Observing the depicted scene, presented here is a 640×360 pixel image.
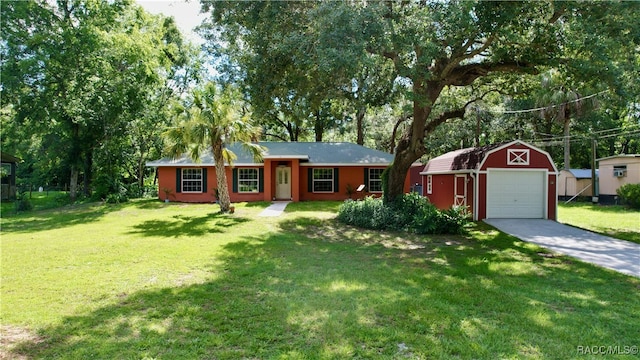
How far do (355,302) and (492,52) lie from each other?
8.25 m

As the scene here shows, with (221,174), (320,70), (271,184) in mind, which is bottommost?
(271,184)

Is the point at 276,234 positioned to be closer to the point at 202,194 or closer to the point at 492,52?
the point at 492,52

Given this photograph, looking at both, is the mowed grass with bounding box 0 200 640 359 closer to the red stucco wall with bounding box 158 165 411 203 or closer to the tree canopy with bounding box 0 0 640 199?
the tree canopy with bounding box 0 0 640 199

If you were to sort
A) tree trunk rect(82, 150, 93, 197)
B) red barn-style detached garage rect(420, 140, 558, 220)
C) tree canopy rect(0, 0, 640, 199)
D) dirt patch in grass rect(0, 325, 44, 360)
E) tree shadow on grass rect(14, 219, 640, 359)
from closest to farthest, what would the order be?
dirt patch in grass rect(0, 325, 44, 360), tree shadow on grass rect(14, 219, 640, 359), tree canopy rect(0, 0, 640, 199), red barn-style detached garage rect(420, 140, 558, 220), tree trunk rect(82, 150, 93, 197)

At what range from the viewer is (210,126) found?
13.4 metres

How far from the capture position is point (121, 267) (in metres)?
6.87

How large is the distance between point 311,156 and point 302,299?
16.7 m

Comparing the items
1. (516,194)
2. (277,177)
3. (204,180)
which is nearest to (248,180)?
(277,177)

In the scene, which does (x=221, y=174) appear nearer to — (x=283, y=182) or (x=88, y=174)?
(x=283, y=182)

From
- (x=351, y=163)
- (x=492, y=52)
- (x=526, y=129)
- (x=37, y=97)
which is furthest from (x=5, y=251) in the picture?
(x=526, y=129)

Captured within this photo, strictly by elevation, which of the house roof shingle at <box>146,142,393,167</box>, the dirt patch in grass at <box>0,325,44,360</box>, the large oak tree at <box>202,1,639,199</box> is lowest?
the dirt patch in grass at <box>0,325,44,360</box>

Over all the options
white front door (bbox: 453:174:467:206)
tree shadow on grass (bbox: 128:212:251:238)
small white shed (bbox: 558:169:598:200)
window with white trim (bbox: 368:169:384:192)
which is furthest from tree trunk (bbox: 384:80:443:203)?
small white shed (bbox: 558:169:598:200)

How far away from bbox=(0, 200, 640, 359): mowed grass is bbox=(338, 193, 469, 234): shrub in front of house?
5.02 feet

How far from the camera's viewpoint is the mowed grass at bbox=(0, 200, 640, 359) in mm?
3807
